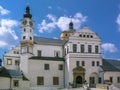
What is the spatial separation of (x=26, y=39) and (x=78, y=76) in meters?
12.4

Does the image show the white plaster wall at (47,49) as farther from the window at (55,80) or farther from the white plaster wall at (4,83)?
the white plaster wall at (4,83)

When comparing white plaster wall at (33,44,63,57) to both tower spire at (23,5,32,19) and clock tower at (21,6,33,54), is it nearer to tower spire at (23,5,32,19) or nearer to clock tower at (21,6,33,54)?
clock tower at (21,6,33,54)

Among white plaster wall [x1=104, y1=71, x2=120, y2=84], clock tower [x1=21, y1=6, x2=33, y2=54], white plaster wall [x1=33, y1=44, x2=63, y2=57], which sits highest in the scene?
clock tower [x1=21, y1=6, x2=33, y2=54]

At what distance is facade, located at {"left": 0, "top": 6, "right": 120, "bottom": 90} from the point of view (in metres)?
56.6

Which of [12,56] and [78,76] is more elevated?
[12,56]

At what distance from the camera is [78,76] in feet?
187

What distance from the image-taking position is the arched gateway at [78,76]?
2232 inches

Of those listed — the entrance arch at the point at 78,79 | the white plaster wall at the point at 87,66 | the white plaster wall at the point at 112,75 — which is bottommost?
the entrance arch at the point at 78,79

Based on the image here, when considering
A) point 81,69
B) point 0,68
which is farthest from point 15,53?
point 81,69

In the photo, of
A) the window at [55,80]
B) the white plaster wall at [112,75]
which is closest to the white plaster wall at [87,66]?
the white plaster wall at [112,75]


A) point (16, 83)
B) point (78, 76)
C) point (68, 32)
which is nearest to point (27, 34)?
point (16, 83)

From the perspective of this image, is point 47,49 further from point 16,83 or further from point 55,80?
point 16,83

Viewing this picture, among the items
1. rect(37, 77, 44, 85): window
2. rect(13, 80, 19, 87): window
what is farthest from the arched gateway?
rect(13, 80, 19, 87): window

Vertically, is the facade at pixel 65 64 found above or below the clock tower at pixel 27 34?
below
